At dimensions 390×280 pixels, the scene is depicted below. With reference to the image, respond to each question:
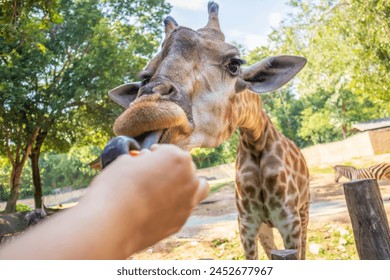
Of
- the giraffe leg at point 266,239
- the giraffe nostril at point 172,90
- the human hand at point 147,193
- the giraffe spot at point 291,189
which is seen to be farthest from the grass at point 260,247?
the human hand at point 147,193

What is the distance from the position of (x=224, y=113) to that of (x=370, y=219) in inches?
24.0

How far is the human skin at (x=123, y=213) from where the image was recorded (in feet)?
1.36

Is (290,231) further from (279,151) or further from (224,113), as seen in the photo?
(224,113)

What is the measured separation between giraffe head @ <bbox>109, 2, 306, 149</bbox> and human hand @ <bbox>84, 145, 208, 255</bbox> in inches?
10.6

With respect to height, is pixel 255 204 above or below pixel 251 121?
below

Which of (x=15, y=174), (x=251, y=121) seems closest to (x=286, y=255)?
(x=251, y=121)

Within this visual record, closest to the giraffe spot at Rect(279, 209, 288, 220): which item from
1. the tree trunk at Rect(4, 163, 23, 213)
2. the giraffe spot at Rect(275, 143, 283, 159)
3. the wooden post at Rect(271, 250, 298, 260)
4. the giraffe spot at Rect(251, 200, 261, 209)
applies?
the giraffe spot at Rect(251, 200, 261, 209)

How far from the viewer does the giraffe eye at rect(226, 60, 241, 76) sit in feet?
3.96

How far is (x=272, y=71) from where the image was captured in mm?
1381

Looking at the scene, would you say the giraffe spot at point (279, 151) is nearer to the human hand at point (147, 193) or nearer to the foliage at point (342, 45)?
the human hand at point (147, 193)

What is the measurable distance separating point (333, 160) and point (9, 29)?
9.90 meters

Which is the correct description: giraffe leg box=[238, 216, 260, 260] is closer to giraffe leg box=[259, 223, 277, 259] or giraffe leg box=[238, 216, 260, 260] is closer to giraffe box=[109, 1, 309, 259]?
giraffe box=[109, 1, 309, 259]

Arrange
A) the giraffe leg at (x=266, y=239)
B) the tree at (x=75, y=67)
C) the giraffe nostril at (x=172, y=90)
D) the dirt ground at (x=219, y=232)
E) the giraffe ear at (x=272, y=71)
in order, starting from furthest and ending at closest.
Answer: the tree at (x=75, y=67)
the dirt ground at (x=219, y=232)
the giraffe leg at (x=266, y=239)
the giraffe ear at (x=272, y=71)
the giraffe nostril at (x=172, y=90)

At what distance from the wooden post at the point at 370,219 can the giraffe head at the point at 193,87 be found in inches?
18.0
